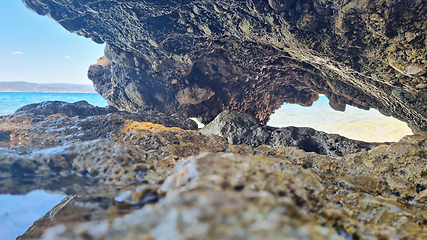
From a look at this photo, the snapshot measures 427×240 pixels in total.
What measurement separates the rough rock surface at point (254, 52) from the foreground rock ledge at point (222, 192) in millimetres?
1286

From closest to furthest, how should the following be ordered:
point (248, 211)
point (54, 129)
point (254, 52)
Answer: point (248, 211) < point (54, 129) < point (254, 52)

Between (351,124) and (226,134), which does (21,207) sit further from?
(351,124)

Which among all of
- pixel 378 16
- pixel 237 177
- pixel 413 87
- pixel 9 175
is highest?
pixel 378 16

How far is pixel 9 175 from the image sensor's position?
55.1 inches

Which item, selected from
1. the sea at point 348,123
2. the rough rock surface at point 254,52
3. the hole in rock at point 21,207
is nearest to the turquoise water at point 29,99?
the sea at point 348,123

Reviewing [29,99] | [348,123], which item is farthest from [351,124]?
[29,99]

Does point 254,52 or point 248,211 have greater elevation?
point 254,52

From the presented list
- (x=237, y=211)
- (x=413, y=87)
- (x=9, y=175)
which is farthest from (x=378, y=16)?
(x=9, y=175)

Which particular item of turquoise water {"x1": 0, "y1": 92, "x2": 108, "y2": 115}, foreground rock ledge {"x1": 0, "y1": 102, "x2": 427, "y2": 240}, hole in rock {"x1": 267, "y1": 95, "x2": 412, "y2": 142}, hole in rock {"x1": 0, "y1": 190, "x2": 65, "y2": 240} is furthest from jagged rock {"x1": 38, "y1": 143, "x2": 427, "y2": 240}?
turquoise water {"x1": 0, "y1": 92, "x2": 108, "y2": 115}

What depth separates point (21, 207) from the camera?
1.46 m

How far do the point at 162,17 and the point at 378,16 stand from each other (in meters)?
3.73

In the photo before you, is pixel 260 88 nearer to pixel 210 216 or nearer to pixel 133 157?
pixel 133 157

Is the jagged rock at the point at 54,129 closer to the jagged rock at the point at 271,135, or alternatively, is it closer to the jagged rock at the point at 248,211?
the jagged rock at the point at 271,135

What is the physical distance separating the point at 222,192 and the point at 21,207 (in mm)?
1555
